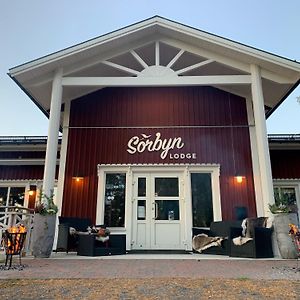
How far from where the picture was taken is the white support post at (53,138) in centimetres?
577

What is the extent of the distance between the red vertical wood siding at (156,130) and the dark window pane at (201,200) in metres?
0.32

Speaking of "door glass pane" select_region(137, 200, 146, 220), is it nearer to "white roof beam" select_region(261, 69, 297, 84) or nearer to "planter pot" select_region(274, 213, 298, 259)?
"planter pot" select_region(274, 213, 298, 259)

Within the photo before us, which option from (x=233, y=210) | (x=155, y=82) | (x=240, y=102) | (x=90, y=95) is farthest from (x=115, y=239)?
(x=240, y=102)

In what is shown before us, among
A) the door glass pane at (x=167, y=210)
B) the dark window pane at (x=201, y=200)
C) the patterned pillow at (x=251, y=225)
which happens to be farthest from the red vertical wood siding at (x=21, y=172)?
the patterned pillow at (x=251, y=225)

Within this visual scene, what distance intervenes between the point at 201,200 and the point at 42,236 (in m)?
3.68

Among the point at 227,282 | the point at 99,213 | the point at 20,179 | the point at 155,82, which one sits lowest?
the point at 227,282

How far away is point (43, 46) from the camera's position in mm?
13234

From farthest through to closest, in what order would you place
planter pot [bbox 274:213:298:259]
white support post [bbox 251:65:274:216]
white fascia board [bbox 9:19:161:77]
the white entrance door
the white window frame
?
1. the white window frame
2. the white entrance door
3. white fascia board [bbox 9:19:161:77]
4. white support post [bbox 251:65:274:216]
5. planter pot [bbox 274:213:298:259]

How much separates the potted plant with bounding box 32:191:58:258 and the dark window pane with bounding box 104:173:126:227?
6.50 feet

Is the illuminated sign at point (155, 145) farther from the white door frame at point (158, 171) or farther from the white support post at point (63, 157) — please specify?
the white support post at point (63, 157)

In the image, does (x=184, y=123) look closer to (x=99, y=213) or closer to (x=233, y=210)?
(x=233, y=210)

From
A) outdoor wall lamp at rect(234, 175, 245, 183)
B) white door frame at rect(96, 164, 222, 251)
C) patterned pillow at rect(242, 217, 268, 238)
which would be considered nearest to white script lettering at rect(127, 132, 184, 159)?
white door frame at rect(96, 164, 222, 251)

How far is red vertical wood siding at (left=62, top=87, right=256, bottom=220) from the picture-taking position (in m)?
7.20

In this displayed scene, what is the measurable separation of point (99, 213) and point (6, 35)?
319 inches
